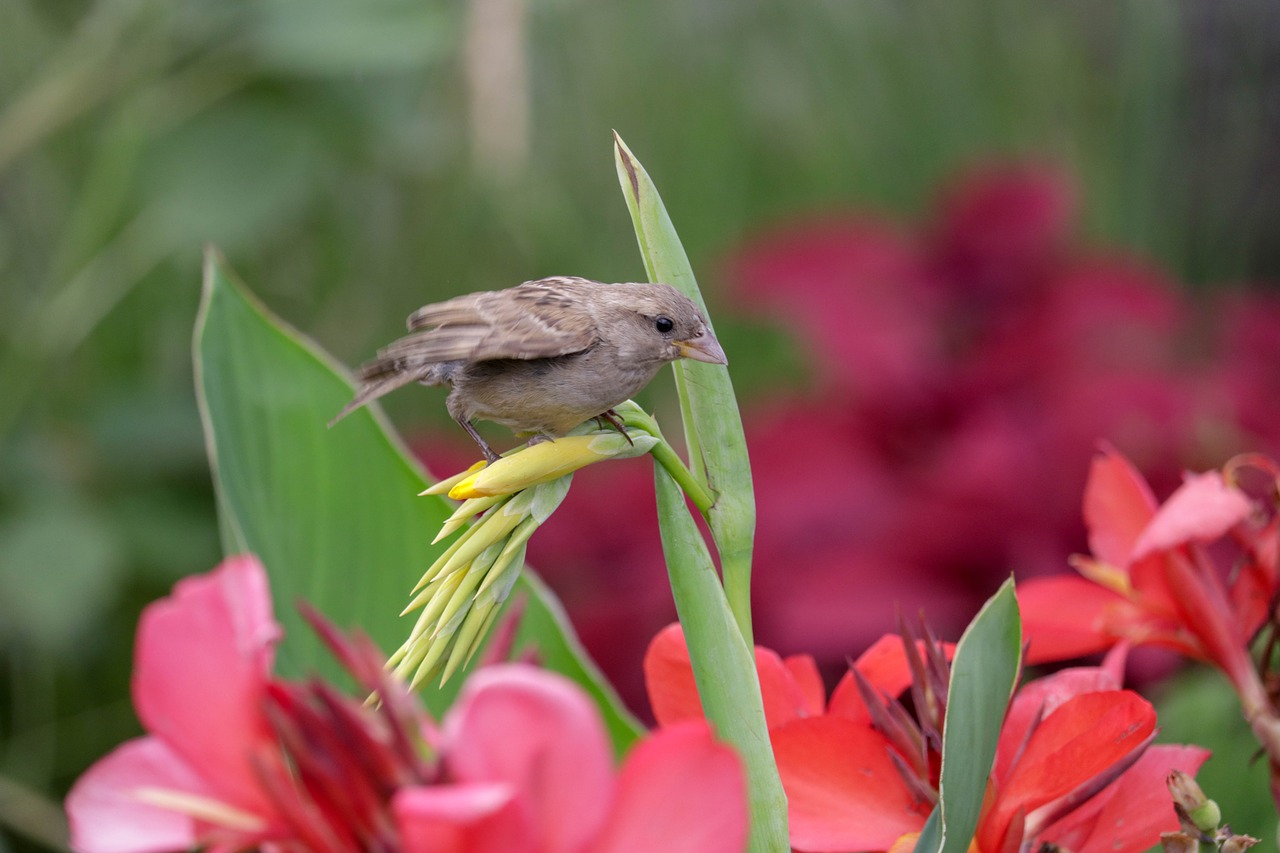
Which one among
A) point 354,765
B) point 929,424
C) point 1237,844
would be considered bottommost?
point 929,424

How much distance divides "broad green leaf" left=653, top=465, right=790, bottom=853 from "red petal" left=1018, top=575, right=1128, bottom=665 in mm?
143

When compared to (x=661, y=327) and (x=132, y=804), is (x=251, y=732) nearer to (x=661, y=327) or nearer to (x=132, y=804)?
(x=132, y=804)

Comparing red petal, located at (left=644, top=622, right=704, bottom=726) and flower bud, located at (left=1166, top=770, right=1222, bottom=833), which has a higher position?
red petal, located at (left=644, top=622, right=704, bottom=726)

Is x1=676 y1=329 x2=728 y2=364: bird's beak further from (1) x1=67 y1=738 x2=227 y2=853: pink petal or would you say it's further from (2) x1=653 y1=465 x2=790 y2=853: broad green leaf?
(1) x1=67 y1=738 x2=227 y2=853: pink petal

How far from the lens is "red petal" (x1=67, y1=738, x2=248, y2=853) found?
232mm

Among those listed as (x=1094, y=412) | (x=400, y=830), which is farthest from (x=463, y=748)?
(x=1094, y=412)

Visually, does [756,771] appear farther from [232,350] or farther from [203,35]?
[203,35]

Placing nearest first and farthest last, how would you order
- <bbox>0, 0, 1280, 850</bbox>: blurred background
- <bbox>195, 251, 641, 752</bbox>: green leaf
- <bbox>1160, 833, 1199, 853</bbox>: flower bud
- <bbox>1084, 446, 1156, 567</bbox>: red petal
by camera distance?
<bbox>1160, 833, 1199, 853</bbox>: flower bud → <bbox>1084, 446, 1156, 567</bbox>: red petal → <bbox>195, 251, 641, 752</bbox>: green leaf → <bbox>0, 0, 1280, 850</bbox>: blurred background

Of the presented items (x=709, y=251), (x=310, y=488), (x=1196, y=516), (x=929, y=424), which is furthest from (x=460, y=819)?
(x=709, y=251)

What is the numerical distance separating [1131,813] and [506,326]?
8.7 inches

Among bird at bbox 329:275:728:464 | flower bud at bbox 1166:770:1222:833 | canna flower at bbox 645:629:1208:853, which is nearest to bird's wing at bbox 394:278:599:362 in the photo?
bird at bbox 329:275:728:464

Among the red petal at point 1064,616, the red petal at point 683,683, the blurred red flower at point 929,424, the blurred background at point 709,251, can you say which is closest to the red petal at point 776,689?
the red petal at point 683,683

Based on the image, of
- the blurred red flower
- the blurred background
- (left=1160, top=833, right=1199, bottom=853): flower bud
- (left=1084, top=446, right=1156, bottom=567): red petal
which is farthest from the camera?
the blurred background

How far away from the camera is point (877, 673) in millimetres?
362
